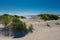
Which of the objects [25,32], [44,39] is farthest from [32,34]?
[44,39]

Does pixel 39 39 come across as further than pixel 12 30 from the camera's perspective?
No

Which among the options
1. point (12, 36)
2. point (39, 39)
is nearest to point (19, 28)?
point (12, 36)

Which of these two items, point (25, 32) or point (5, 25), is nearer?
point (25, 32)

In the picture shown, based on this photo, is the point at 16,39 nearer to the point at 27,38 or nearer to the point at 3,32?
the point at 27,38

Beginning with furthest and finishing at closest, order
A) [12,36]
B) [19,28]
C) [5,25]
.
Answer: [5,25] < [19,28] < [12,36]

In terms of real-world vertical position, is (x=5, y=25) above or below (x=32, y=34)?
above

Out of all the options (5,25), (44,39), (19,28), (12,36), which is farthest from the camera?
(5,25)

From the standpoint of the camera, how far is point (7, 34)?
12.8 m

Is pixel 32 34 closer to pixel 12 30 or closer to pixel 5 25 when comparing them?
pixel 12 30

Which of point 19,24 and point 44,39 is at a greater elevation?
point 19,24

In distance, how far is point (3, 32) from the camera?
13.1 metres

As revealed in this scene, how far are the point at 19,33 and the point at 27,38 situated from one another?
5.43ft

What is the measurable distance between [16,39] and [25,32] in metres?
1.79

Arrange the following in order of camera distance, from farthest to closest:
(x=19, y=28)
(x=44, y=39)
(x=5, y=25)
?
1. (x=5, y=25)
2. (x=19, y=28)
3. (x=44, y=39)
